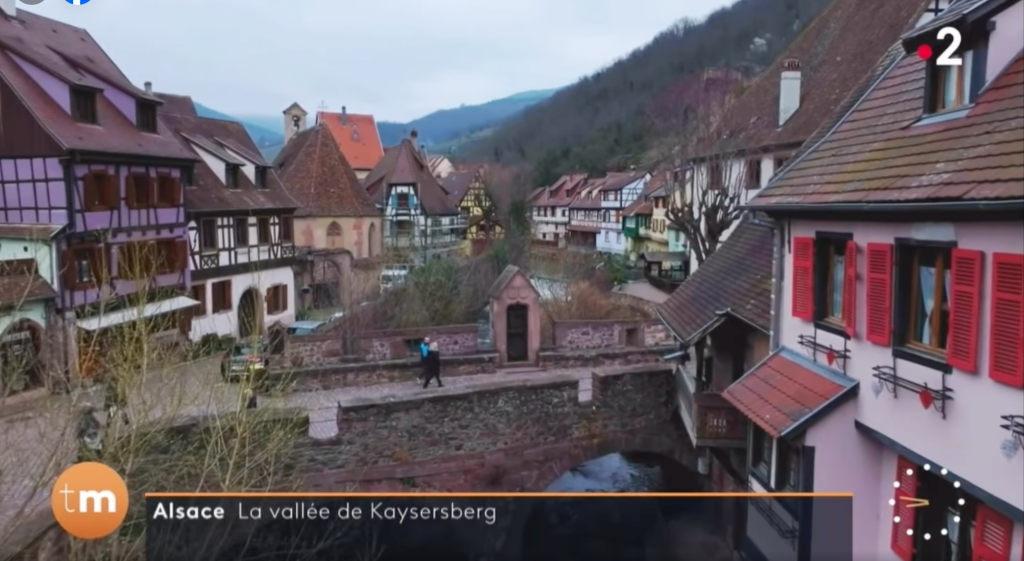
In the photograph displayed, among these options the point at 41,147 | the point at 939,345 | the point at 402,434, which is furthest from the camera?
the point at 41,147

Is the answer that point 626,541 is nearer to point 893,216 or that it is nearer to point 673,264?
point 893,216

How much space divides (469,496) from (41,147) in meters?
12.7

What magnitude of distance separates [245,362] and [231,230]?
11990mm

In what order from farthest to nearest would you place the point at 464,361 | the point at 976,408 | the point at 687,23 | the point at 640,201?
the point at 687,23 < the point at 640,201 < the point at 464,361 < the point at 976,408

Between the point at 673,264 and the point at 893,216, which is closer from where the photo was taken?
the point at 893,216

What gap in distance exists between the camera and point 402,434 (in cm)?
1117

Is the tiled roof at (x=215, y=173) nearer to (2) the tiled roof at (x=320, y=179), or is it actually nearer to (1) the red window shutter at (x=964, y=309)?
(2) the tiled roof at (x=320, y=179)

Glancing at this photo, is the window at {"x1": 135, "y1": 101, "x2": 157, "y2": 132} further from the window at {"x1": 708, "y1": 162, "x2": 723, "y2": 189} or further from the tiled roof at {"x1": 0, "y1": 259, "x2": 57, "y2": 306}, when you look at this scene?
the window at {"x1": 708, "y1": 162, "x2": 723, "y2": 189}

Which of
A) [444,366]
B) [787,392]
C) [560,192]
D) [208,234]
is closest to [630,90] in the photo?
[560,192]

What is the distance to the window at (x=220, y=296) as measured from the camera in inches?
741

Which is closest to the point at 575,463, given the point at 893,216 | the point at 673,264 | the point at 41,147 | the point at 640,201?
the point at 893,216

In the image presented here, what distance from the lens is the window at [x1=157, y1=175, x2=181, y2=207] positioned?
16.3 meters

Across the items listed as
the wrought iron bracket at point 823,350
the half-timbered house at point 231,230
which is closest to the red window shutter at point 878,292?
the wrought iron bracket at point 823,350

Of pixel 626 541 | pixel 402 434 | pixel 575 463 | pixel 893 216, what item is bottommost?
pixel 575 463
